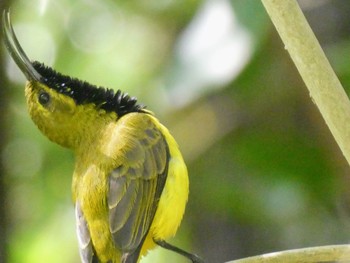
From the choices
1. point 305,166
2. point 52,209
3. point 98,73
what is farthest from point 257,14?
point 52,209

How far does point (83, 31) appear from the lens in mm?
6598

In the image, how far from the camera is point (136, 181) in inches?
188

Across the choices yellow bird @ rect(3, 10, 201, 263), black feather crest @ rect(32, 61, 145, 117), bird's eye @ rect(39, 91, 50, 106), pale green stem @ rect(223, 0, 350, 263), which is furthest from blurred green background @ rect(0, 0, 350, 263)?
pale green stem @ rect(223, 0, 350, 263)

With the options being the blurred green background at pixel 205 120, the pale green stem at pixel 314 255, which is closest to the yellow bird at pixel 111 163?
the blurred green background at pixel 205 120

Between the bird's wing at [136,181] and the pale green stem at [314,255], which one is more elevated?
the bird's wing at [136,181]

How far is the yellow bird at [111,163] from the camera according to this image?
4.57 metres

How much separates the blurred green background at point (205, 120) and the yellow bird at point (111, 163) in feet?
1.91

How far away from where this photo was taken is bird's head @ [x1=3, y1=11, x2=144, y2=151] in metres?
5.11

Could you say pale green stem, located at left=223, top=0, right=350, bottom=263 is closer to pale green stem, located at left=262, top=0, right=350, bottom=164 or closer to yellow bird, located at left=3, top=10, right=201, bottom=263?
pale green stem, located at left=262, top=0, right=350, bottom=164

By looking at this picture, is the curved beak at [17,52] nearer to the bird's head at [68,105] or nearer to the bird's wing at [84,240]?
the bird's head at [68,105]

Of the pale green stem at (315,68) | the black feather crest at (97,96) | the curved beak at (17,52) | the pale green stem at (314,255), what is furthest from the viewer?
the black feather crest at (97,96)

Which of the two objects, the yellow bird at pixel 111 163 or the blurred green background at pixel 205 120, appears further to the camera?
the blurred green background at pixel 205 120

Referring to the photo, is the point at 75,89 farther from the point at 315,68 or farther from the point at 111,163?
the point at 315,68

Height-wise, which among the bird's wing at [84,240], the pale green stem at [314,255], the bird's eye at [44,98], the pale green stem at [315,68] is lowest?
the pale green stem at [314,255]
